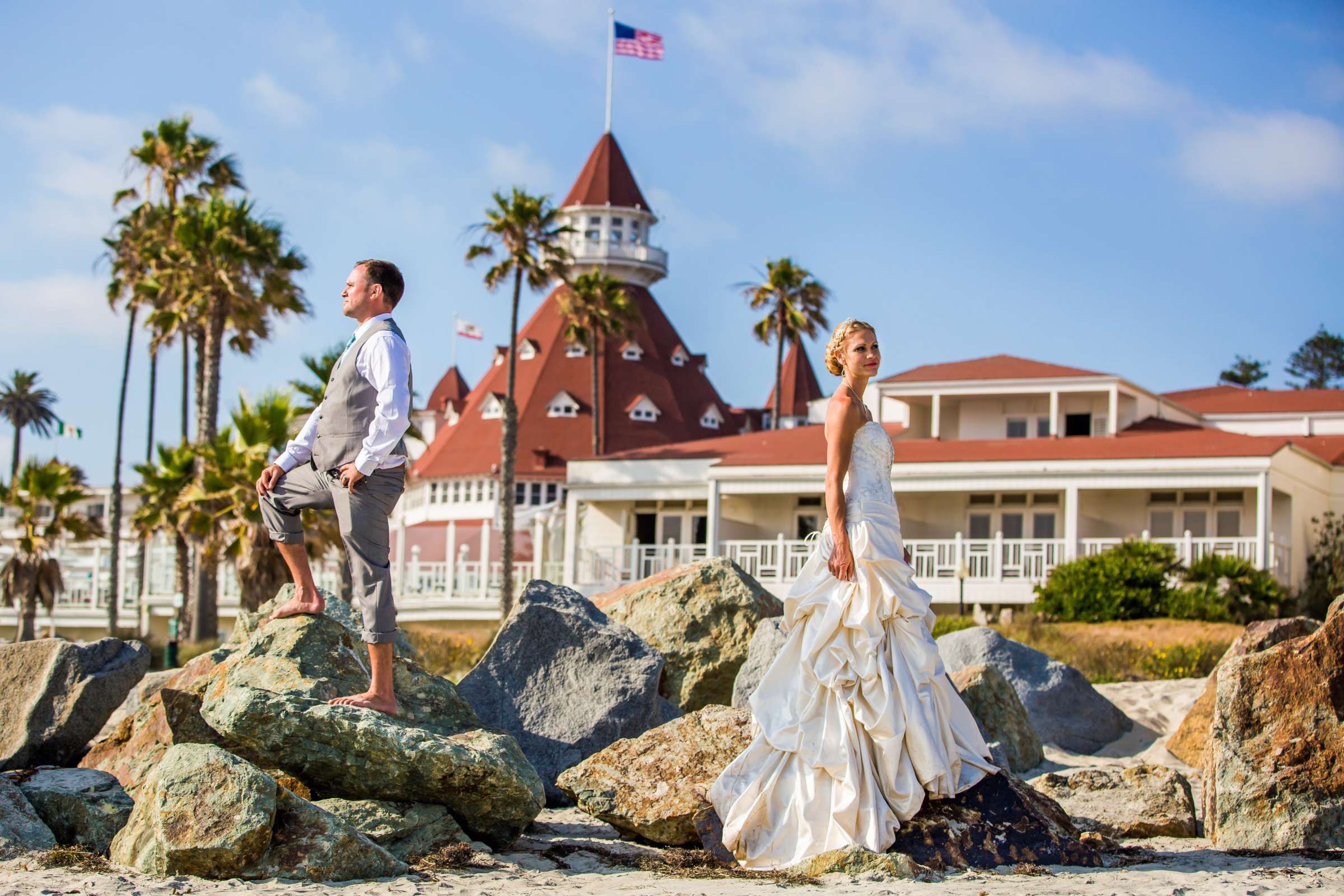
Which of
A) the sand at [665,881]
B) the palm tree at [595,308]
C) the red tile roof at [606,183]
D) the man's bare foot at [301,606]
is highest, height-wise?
the red tile roof at [606,183]

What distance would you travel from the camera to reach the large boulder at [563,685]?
9.46 m

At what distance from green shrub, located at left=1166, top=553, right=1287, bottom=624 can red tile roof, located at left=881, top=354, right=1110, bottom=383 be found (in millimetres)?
8005

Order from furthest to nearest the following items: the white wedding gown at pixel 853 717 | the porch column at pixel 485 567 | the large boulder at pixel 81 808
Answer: the porch column at pixel 485 567, the large boulder at pixel 81 808, the white wedding gown at pixel 853 717

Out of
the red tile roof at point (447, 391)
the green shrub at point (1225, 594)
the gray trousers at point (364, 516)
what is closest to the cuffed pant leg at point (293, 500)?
the gray trousers at point (364, 516)

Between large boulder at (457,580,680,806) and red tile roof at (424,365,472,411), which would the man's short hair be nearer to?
large boulder at (457,580,680,806)

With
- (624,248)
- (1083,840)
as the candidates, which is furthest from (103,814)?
(624,248)

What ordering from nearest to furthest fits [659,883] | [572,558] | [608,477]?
[659,883], [572,558], [608,477]

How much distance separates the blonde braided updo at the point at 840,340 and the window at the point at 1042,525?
24.7 metres

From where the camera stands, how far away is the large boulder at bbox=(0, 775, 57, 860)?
6957 millimetres

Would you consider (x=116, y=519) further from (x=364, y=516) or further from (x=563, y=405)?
(x=364, y=516)

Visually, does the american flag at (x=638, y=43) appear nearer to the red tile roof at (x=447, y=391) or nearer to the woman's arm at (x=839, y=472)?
the red tile roof at (x=447, y=391)

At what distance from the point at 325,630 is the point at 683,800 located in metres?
2.11

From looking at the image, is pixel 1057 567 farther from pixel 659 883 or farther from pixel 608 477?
pixel 659 883

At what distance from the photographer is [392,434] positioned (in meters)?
7.09
